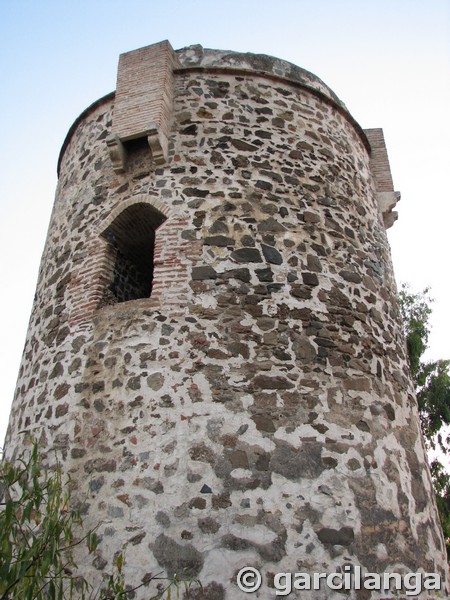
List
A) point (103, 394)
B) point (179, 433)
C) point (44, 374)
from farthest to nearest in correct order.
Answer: point (44, 374) < point (103, 394) < point (179, 433)

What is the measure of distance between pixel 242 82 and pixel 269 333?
310 cm

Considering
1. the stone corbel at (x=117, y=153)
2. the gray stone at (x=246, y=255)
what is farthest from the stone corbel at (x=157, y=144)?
the gray stone at (x=246, y=255)

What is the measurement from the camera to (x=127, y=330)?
4.73 m

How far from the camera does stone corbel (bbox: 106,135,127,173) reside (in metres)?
5.61

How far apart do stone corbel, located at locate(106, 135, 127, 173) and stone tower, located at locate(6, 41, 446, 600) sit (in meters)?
0.02

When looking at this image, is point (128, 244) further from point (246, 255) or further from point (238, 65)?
point (238, 65)

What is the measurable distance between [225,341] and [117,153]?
244 cm

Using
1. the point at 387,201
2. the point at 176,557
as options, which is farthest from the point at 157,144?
the point at 176,557

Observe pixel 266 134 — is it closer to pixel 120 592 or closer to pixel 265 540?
pixel 265 540

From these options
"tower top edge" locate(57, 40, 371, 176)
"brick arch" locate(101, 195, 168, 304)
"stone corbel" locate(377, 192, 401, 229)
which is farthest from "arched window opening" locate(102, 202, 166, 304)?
"stone corbel" locate(377, 192, 401, 229)

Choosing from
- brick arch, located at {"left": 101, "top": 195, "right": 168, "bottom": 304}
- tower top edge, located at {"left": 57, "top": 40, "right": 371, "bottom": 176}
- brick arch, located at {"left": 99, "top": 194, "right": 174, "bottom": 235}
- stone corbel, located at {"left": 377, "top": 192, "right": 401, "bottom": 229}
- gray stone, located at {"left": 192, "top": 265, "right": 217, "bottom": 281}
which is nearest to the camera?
gray stone, located at {"left": 192, "top": 265, "right": 217, "bottom": 281}

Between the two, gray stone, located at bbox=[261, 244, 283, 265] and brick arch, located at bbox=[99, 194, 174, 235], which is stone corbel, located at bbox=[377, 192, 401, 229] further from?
brick arch, located at bbox=[99, 194, 174, 235]

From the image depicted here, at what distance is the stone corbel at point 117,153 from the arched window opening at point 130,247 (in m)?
0.57

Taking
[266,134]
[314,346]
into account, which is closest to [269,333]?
[314,346]
